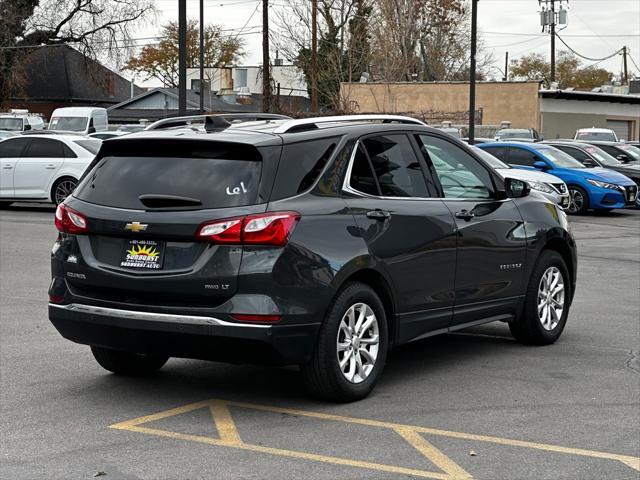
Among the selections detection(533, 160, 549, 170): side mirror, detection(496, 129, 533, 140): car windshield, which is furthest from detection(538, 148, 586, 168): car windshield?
detection(496, 129, 533, 140): car windshield

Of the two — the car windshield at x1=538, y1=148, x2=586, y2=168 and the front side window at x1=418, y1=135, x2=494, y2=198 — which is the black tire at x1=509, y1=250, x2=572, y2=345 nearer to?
the front side window at x1=418, y1=135, x2=494, y2=198

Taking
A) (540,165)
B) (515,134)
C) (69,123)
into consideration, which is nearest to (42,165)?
(540,165)

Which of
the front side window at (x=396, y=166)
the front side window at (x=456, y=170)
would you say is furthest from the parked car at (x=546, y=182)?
the front side window at (x=396, y=166)

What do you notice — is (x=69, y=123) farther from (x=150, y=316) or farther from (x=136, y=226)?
(x=150, y=316)

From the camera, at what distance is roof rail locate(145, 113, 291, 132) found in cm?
717

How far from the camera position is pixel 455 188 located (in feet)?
26.4

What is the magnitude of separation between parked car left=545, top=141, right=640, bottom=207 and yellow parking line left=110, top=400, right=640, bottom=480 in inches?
856

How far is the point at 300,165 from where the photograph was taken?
6754 mm

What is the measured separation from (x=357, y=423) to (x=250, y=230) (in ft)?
4.20

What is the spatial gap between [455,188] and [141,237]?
256cm

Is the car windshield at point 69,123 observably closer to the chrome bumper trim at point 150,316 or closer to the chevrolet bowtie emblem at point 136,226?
the chrome bumper trim at point 150,316

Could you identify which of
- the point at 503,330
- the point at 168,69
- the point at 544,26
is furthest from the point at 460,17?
the point at 503,330

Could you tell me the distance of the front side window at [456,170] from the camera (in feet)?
26.0

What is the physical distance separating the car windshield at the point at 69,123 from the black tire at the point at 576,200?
952 inches
